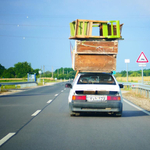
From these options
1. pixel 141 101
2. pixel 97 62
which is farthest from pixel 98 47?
pixel 141 101

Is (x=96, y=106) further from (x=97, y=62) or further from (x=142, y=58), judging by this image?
(x=142, y=58)

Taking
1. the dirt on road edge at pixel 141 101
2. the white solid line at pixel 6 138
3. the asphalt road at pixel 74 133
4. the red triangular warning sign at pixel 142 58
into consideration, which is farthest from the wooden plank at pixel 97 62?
the red triangular warning sign at pixel 142 58

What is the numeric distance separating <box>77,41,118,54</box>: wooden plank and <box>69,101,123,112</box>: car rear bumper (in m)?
2.05

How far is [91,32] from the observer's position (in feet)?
35.5

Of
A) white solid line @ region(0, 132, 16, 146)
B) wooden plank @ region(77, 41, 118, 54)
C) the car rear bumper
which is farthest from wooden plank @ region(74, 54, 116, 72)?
white solid line @ region(0, 132, 16, 146)

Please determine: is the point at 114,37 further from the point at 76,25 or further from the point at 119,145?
the point at 119,145

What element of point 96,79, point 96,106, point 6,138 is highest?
point 96,79

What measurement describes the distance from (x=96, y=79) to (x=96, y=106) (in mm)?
1352

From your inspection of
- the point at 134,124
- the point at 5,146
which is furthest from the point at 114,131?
the point at 5,146

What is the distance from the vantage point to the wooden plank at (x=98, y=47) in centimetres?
991

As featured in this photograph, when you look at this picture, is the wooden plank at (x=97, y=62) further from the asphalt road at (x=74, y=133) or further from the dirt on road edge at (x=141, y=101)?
the dirt on road edge at (x=141, y=101)

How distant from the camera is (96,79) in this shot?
981 centimetres

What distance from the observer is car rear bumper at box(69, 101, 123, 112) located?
873cm

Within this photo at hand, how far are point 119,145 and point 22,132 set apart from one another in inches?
98.0
